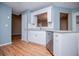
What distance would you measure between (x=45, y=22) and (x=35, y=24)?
80 centimetres

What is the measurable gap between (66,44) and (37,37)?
198 centimetres

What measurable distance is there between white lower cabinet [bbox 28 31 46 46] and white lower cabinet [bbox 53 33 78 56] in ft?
4.70

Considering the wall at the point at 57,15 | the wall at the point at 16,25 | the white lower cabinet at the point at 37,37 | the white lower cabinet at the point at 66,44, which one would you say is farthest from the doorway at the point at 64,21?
the wall at the point at 16,25

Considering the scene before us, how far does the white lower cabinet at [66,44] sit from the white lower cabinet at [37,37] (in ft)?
4.70

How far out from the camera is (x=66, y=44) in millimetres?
2283

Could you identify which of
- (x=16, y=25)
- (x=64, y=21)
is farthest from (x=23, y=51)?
(x=16, y=25)

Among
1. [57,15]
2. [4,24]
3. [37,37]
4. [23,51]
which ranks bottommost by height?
[23,51]

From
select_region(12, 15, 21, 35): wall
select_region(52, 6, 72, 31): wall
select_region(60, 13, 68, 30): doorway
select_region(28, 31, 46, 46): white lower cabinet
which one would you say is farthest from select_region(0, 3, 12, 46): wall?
select_region(12, 15, 21, 35): wall

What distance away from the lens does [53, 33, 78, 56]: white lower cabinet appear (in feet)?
7.35

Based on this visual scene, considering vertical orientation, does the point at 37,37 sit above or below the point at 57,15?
below

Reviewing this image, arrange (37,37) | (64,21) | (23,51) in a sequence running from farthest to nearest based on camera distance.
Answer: (37,37)
(64,21)
(23,51)

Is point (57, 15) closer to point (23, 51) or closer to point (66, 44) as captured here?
point (66, 44)

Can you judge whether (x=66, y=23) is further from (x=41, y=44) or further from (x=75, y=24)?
(x=41, y=44)

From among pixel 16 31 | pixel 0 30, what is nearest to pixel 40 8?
pixel 0 30
